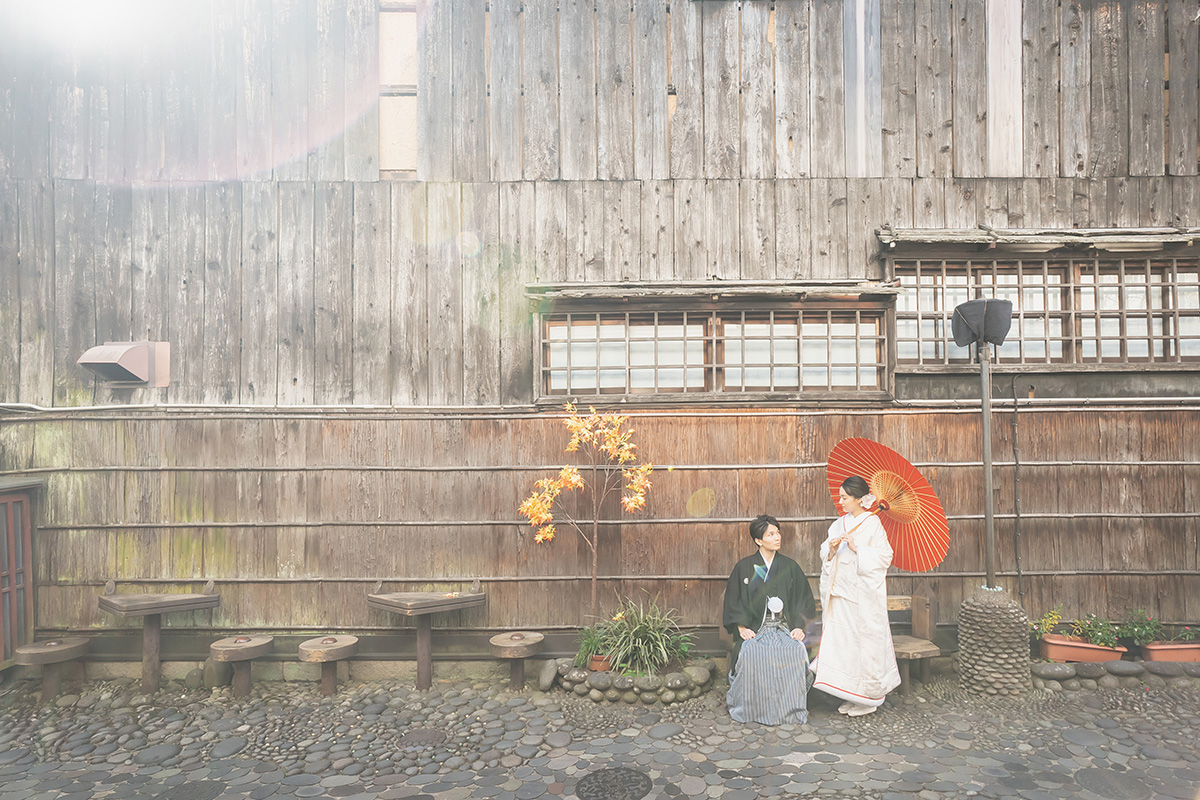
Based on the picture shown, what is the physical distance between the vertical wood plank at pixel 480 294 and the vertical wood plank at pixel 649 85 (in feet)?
5.74

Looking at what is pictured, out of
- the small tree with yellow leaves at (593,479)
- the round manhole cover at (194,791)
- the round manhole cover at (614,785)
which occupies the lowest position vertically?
the round manhole cover at (194,791)

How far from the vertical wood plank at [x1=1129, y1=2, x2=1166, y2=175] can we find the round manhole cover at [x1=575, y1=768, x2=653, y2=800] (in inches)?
326

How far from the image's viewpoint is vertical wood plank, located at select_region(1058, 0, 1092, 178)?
6781 mm

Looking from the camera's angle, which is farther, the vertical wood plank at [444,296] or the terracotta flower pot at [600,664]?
the vertical wood plank at [444,296]

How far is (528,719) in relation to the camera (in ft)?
17.7

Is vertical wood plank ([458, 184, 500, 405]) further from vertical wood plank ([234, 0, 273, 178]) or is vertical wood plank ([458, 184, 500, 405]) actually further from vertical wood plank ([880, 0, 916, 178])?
vertical wood plank ([880, 0, 916, 178])

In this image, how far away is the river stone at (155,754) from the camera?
4809 mm

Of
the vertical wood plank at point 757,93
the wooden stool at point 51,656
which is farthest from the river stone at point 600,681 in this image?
the vertical wood plank at point 757,93

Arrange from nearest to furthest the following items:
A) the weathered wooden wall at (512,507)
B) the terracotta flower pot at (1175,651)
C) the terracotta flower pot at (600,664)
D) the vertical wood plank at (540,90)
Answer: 1. the terracotta flower pot at (600,664)
2. the terracotta flower pot at (1175,651)
3. the weathered wooden wall at (512,507)
4. the vertical wood plank at (540,90)

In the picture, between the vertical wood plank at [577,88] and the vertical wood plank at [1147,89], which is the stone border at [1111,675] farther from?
the vertical wood plank at [577,88]

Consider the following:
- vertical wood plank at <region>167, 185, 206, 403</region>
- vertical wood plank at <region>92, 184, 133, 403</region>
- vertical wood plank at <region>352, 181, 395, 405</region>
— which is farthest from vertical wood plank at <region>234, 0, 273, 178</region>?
vertical wood plank at <region>92, 184, 133, 403</region>

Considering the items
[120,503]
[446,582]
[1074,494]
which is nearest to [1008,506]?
[1074,494]

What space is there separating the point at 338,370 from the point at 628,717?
15.5 feet

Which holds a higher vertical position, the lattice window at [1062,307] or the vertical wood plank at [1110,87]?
the vertical wood plank at [1110,87]
